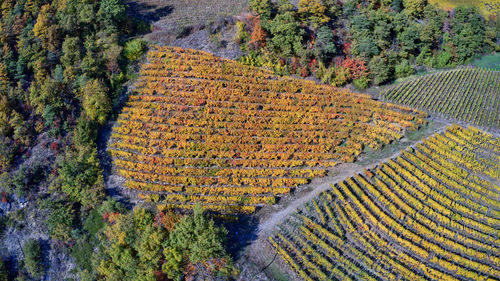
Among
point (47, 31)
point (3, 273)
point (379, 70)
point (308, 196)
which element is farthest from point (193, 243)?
point (47, 31)

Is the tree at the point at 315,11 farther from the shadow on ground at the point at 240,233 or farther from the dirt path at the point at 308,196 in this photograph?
the shadow on ground at the point at 240,233

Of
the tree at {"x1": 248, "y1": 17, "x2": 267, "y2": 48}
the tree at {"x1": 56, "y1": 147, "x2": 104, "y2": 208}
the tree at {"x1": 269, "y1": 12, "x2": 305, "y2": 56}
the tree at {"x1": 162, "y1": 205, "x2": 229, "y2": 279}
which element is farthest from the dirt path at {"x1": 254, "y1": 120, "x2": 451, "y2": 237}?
the tree at {"x1": 248, "y1": 17, "x2": 267, "y2": 48}

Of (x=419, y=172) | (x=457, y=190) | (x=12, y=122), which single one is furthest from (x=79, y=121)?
(x=457, y=190)

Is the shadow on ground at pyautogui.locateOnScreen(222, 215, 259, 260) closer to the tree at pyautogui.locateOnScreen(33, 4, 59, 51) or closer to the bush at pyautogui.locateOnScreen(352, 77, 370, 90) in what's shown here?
the bush at pyautogui.locateOnScreen(352, 77, 370, 90)

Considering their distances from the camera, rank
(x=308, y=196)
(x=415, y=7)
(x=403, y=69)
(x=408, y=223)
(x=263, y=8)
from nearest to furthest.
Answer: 1. (x=408, y=223)
2. (x=308, y=196)
3. (x=403, y=69)
4. (x=263, y=8)
5. (x=415, y=7)

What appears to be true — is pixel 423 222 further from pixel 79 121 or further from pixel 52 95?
pixel 52 95

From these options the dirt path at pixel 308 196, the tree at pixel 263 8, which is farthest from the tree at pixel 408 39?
the dirt path at pixel 308 196

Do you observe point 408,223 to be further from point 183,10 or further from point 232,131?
point 183,10
